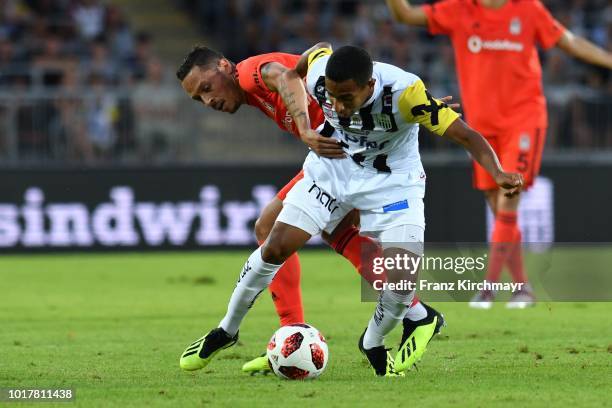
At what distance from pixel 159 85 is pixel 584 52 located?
8.08 m

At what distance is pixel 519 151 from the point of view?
10242 mm

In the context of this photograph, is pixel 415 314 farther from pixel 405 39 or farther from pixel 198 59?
pixel 405 39

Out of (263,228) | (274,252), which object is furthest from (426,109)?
(263,228)

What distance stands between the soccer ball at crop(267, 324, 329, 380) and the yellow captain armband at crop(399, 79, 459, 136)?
1309 mm

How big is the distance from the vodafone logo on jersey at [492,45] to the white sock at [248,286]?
423 cm

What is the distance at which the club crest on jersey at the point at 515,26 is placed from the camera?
33.8ft

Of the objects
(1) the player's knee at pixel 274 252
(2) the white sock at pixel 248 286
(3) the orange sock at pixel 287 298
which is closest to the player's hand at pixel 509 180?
(1) the player's knee at pixel 274 252

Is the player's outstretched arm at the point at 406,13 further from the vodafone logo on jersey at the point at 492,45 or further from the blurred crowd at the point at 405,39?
the blurred crowd at the point at 405,39

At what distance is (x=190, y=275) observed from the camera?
514 inches

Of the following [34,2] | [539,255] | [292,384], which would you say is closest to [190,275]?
[539,255]

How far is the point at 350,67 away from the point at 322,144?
61cm

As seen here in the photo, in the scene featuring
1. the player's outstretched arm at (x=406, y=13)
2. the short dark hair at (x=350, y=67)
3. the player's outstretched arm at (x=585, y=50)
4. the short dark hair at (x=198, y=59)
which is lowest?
the player's outstretched arm at (x=585, y=50)

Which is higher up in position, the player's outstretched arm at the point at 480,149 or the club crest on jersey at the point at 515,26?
the player's outstretched arm at the point at 480,149

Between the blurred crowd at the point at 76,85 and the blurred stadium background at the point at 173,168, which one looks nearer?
the blurred stadium background at the point at 173,168
